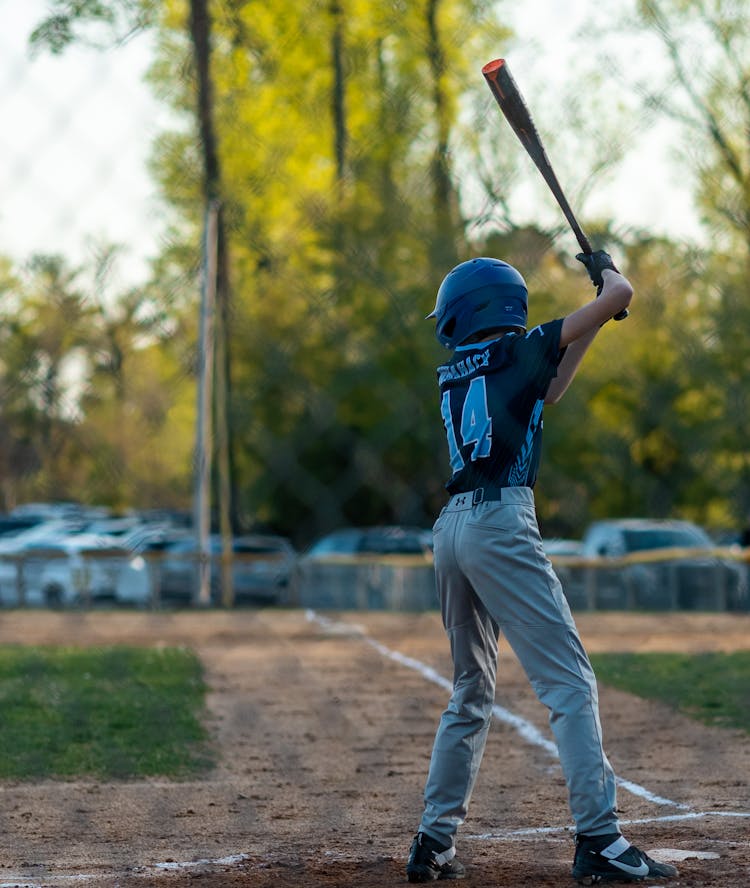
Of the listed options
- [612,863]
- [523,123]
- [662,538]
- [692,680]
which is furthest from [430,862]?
[662,538]

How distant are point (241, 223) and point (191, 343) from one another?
959 mm

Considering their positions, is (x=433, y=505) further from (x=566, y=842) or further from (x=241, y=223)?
(x=566, y=842)

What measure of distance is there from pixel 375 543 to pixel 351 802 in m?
15.3

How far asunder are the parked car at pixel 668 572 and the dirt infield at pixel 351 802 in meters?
9.42

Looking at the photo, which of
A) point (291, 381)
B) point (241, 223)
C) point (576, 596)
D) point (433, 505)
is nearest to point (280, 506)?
Answer: point (433, 505)

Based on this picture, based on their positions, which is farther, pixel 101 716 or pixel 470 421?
pixel 101 716

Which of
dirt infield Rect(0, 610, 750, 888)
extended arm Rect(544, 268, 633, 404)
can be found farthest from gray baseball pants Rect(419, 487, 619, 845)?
extended arm Rect(544, 268, 633, 404)

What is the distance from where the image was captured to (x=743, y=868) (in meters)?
3.55

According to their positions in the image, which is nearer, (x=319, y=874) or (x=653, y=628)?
(x=319, y=874)

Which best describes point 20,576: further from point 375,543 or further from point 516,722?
point 516,722

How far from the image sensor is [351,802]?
493cm

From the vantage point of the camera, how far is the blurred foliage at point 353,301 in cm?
455

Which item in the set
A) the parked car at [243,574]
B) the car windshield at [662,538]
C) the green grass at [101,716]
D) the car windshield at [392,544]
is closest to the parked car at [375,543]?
the car windshield at [392,544]

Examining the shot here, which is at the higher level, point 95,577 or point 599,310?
point 599,310
